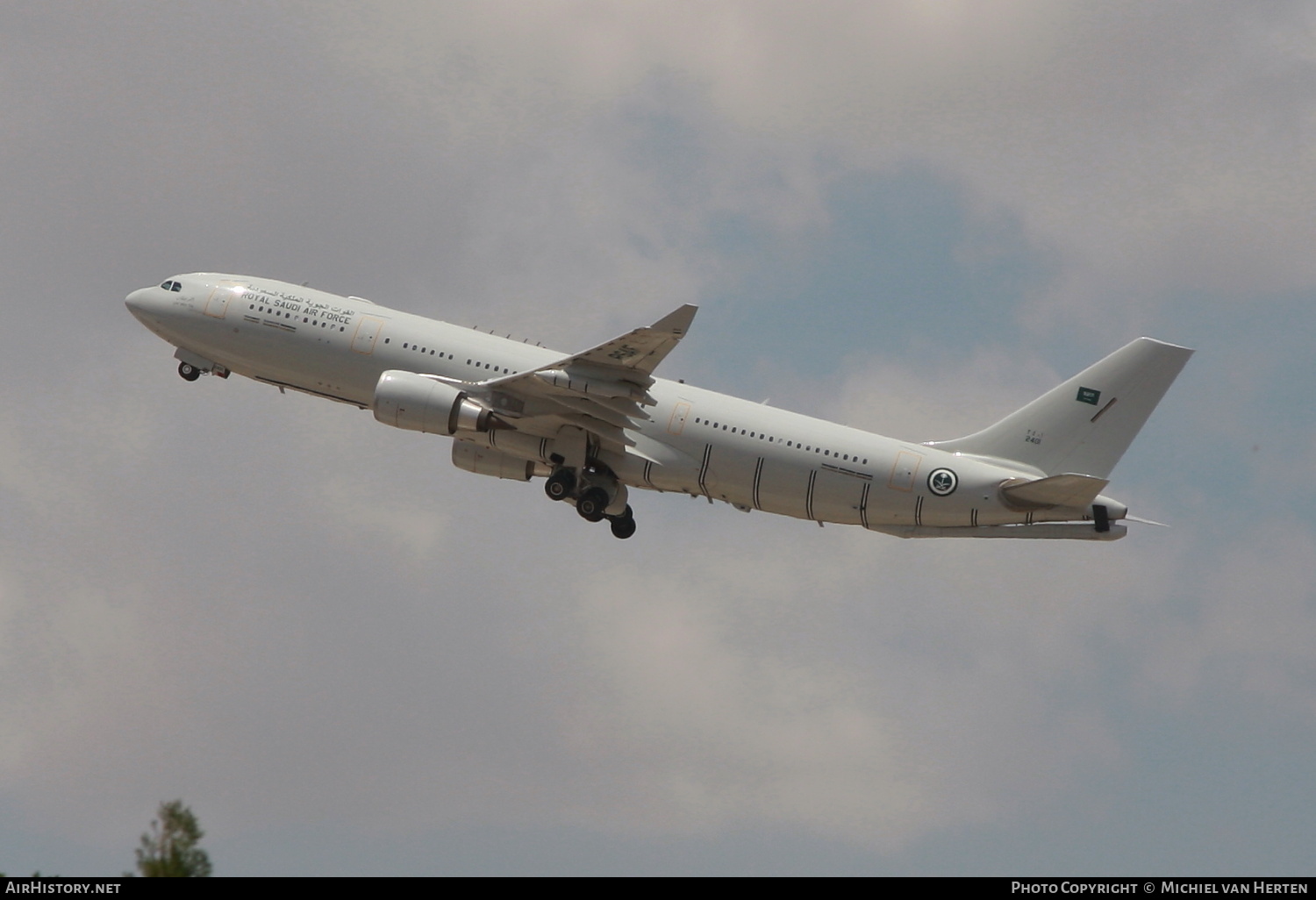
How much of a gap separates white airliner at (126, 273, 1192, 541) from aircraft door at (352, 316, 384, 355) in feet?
0.20

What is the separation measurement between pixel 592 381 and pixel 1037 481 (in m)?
15.0

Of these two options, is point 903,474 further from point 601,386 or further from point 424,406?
point 424,406

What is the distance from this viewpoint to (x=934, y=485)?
50781 millimetres

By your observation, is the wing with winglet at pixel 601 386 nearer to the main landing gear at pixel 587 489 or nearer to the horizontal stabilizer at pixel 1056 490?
the main landing gear at pixel 587 489

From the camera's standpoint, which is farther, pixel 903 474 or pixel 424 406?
pixel 424 406

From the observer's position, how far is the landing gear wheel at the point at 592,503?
5359 centimetres

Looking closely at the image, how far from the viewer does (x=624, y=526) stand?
56.3 m

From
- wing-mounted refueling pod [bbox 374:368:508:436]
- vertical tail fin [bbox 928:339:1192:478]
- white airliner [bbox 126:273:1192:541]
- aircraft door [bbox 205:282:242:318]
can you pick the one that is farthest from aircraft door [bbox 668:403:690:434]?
aircraft door [bbox 205:282:242:318]

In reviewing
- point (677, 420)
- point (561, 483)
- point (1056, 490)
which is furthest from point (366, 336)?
point (1056, 490)

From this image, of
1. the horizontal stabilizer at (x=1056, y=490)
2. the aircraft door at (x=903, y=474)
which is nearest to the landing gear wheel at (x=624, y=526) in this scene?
the aircraft door at (x=903, y=474)

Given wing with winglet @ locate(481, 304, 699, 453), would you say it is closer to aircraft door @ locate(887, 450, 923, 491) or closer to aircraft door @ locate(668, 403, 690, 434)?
aircraft door @ locate(668, 403, 690, 434)

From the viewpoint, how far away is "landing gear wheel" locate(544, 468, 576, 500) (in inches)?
2106

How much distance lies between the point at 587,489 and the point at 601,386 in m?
5.22
